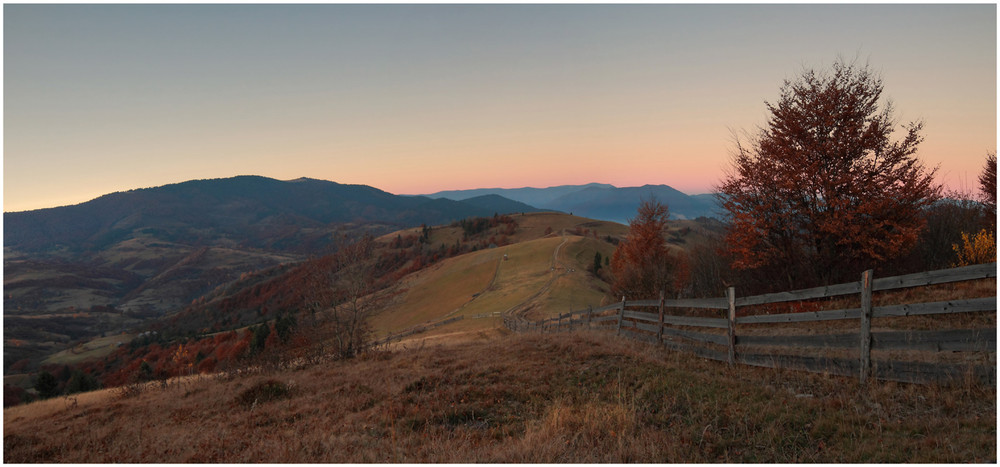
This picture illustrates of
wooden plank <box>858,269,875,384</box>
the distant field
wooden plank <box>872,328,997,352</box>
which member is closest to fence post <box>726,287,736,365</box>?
wooden plank <box>858,269,875,384</box>

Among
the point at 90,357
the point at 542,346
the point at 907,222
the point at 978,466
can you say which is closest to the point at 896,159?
the point at 907,222

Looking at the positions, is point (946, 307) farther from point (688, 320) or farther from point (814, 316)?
point (688, 320)

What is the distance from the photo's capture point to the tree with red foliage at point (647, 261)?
3638 centimetres

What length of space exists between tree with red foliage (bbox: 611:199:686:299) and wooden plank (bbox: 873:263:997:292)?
88.8 feet

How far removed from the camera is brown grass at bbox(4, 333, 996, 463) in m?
6.59

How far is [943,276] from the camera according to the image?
802cm

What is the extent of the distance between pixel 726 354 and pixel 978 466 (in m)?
6.35

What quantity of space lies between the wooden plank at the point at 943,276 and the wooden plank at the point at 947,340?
830mm

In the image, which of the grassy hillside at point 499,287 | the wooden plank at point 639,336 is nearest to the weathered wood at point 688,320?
the wooden plank at point 639,336

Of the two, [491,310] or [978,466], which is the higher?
[978,466]

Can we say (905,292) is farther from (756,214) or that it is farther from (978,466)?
(978,466)

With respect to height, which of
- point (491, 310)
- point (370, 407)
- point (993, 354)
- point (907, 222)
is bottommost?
point (491, 310)

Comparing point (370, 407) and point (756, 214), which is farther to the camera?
point (756, 214)

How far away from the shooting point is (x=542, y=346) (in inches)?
647
